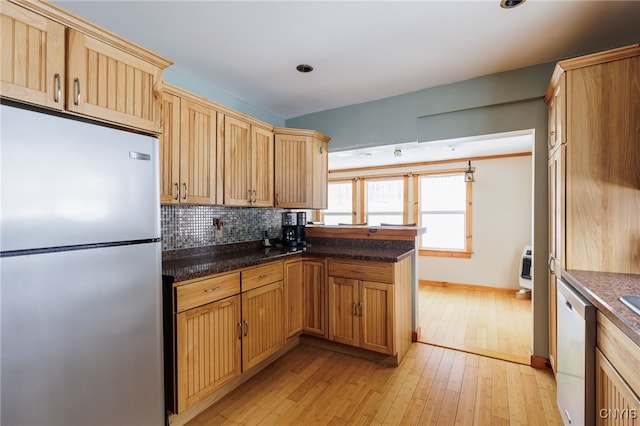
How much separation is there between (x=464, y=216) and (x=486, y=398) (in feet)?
11.8

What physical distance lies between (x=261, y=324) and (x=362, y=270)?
952 mm

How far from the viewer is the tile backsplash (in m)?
2.32

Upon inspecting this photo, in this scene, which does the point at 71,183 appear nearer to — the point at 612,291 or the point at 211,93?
the point at 211,93

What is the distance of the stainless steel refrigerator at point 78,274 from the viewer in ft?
3.53

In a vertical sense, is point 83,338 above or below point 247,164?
below

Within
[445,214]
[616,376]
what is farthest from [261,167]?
[445,214]

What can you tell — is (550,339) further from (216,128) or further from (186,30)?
(186,30)

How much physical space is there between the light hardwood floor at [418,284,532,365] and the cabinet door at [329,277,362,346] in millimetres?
907

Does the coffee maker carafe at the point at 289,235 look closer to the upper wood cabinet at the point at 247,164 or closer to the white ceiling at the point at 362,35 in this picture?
the upper wood cabinet at the point at 247,164

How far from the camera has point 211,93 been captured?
106 inches

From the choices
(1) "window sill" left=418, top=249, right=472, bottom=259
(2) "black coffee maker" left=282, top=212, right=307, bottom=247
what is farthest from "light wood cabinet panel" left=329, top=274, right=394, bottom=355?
(1) "window sill" left=418, top=249, right=472, bottom=259

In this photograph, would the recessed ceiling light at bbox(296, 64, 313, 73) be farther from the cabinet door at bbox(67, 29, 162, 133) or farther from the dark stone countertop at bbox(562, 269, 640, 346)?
the dark stone countertop at bbox(562, 269, 640, 346)

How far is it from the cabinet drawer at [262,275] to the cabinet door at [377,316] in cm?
74

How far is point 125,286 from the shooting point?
4.62 ft
